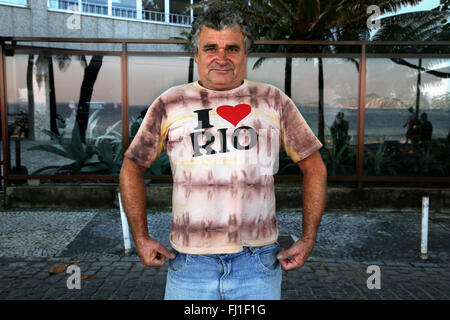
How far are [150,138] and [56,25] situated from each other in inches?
786

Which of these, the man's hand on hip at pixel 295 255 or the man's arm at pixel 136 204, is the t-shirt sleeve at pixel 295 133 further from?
the man's arm at pixel 136 204

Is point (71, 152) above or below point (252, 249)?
above

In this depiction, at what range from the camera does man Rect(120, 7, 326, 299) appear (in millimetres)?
1697

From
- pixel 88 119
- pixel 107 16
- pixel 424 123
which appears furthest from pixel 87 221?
pixel 107 16

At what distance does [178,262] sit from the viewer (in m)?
1.76

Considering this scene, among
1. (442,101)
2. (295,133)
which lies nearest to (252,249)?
(295,133)

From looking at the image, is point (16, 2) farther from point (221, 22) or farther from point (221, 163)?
point (221, 163)

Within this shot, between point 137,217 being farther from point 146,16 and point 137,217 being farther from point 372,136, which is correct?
point 146,16

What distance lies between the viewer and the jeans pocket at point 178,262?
1.74 metres

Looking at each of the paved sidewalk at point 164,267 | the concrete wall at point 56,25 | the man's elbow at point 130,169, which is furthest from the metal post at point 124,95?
the concrete wall at point 56,25

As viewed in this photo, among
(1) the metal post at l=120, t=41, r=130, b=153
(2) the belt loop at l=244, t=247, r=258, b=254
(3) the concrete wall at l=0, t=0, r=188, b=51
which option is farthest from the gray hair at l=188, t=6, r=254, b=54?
(3) the concrete wall at l=0, t=0, r=188, b=51

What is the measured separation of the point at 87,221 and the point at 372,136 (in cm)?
540

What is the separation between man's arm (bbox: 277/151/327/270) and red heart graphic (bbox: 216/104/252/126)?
1.16 ft

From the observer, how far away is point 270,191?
1.77 metres
